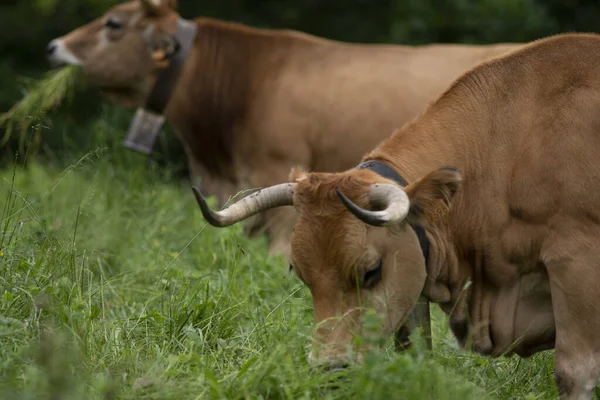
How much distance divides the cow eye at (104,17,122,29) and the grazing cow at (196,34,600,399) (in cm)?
437

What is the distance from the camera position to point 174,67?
8375 mm

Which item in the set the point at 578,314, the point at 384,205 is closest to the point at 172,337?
the point at 384,205

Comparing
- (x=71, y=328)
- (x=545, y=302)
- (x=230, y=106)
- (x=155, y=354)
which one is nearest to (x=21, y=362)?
(x=71, y=328)

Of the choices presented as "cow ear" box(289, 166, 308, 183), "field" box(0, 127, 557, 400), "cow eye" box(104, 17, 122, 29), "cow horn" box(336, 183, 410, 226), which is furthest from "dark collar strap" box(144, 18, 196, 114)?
"cow horn" box(336, 183, 410, 226)

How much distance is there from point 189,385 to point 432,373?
87 cm

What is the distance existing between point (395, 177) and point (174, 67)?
172 inches

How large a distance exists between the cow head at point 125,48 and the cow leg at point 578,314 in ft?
15.7

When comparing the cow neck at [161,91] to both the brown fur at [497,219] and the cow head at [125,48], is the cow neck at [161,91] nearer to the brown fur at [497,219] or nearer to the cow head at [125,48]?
Answer: the cow head at [125,48]

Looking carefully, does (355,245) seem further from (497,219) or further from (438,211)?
(497,219)

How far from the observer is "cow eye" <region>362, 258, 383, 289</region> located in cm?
412

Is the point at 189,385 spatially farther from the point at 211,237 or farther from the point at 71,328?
the point at 211,237

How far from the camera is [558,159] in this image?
14.3 ft

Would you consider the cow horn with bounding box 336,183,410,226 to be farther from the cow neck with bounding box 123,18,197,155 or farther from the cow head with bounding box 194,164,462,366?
the cow neck with bounding box 123,18,197,155

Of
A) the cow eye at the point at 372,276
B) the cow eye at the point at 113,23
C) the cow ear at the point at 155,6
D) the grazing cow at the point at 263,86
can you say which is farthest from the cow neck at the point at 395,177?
the cow eye at the point at 113,23
